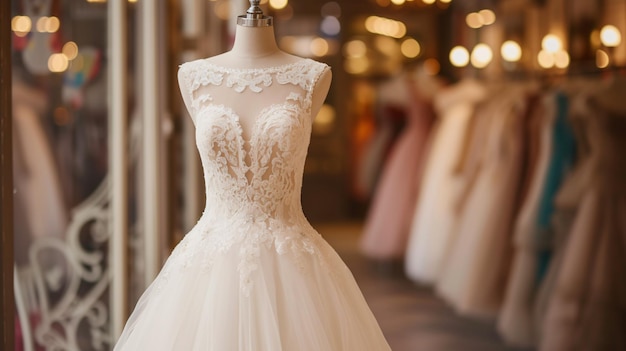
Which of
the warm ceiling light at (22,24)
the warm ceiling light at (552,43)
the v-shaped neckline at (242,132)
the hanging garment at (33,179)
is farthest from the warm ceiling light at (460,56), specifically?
the v-shaped neckline at (242,132)

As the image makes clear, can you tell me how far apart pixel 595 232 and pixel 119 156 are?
96.6 inches

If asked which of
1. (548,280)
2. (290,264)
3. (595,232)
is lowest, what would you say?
(548,280)

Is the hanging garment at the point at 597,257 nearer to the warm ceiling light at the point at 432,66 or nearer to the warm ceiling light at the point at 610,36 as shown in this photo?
the warm ceiling light at the point at 610,36

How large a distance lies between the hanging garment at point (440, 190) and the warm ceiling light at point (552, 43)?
57 centimetres

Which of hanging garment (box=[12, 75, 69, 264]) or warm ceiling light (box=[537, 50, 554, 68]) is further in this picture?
warm ceiling light (box=[537, 50, 554, 68])

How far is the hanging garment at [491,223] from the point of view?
5.22 meters

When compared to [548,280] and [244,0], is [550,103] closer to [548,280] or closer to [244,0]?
[548,280]

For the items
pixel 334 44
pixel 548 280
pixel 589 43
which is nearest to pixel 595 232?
pixel 548 280

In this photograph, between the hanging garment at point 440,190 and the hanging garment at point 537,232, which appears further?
the hanging garment at point 440,190

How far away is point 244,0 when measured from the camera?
364 centimetres

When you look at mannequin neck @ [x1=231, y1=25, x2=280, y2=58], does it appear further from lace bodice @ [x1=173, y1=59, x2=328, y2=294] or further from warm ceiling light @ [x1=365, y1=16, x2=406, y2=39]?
warm ceiling light @ [x1=365, y1=16, x2=406, y2=39]

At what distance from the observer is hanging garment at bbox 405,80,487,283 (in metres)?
6.55

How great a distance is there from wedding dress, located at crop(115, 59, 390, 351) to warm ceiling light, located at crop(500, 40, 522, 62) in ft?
17.7

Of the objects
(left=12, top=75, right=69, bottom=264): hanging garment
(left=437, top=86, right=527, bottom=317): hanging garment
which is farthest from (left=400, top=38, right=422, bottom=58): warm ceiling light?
(left=12, top=75, right=69, bottom=264): hanging garment
